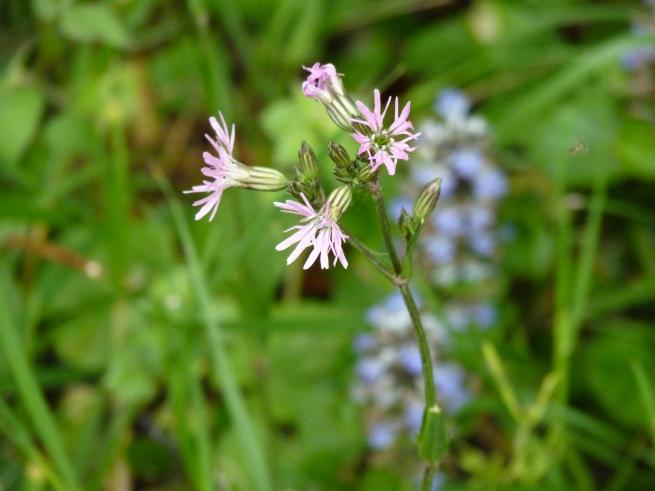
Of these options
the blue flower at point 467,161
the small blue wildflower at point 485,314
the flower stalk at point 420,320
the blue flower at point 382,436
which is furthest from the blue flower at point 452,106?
the flower stalk at point 420,320

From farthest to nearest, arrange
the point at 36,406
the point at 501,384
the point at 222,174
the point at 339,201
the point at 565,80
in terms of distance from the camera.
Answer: the point at 565,80 < the point at 501,384 < the point at 36,406 < the point at 222,174 < the point at 339,201

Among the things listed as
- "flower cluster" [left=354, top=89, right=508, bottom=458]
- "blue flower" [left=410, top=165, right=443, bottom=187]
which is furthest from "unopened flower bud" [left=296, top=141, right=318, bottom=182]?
"blue flower" [left=410, top=165, right=443, bottom=187]

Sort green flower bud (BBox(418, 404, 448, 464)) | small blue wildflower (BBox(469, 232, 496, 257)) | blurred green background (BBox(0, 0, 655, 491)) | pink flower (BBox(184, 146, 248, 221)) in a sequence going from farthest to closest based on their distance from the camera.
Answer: small blue wildflower (BBox(469, 232, 496, 257)) → blurred green background (BBox(0, 0, 655, 491)) → green flower bud (BBox(418, 404, 448, 464)) → pink flower (BBox(184, 146, 248, 221))

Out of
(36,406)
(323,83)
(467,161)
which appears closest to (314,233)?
(323,83)

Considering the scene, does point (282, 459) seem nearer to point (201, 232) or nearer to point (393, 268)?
point (201, 232)

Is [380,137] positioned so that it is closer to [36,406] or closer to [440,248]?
[36,406]

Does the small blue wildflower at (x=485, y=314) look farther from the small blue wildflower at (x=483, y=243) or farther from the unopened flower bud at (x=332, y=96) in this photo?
the unopened flower bud at (x=332, y=96)

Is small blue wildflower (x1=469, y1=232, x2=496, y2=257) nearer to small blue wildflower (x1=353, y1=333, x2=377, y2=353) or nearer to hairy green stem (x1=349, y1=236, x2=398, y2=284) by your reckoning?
small blue wildflower (x1=353, y1=333, x2=377, y2=353)
